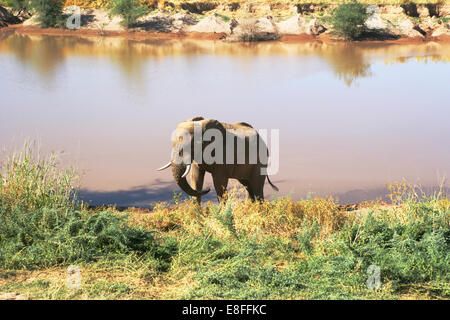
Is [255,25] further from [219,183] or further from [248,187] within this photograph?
[219,183]

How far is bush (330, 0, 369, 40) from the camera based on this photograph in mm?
35906

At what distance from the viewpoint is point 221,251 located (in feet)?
19.1

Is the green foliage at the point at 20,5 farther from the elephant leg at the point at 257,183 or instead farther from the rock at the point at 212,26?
the elephant leg at the point at 257,183

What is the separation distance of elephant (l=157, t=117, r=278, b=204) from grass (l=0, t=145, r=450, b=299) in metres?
0.87

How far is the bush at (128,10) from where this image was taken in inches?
1488

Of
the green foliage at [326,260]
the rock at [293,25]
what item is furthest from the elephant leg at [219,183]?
the rock at [293,25]

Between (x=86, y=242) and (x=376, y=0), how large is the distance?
136ft

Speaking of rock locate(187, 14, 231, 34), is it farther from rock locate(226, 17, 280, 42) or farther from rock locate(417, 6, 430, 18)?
rock locate(417, 6, 430, 18)

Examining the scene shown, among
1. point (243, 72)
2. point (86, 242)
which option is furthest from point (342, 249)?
point (243, 72)

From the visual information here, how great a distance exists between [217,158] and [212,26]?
31089mm

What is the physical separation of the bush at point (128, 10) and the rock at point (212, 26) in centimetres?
338

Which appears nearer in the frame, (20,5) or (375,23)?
(375,23)

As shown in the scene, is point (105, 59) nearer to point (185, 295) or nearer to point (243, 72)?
point (243, 72)

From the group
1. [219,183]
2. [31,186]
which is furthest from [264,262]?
[31,186]
